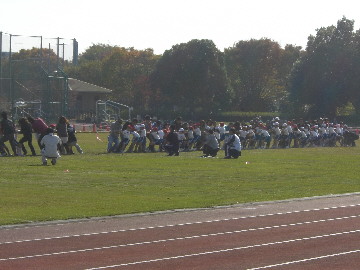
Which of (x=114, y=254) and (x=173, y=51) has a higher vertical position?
(x=173, y=51)

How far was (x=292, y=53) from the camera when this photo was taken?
13100cm

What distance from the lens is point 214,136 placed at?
133 feet

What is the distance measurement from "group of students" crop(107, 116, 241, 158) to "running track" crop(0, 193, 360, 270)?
19.4 metres

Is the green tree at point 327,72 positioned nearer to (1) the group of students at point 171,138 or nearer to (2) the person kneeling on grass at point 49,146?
(1) the group of students at point 171,138

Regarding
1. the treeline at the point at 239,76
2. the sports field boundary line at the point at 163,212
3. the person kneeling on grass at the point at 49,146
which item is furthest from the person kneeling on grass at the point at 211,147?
the treeline at the point at 239,76

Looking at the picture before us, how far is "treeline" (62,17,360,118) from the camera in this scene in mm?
94319

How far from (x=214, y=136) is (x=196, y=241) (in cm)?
2486

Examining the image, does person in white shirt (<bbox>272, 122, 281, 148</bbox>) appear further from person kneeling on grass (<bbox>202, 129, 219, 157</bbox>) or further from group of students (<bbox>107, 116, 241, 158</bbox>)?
person kneeling on grass (<bbox>202, 129, 219, 157</bbox>)

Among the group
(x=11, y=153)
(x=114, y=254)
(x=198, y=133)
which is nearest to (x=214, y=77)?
(x=198, y=133)

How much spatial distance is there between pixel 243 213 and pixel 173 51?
85.9m

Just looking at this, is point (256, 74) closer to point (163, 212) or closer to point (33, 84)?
point (33, 84)

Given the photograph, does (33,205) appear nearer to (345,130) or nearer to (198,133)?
(198,133)

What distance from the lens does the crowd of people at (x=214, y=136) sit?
135 ft

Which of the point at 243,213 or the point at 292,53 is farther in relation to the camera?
the point at 292,53
